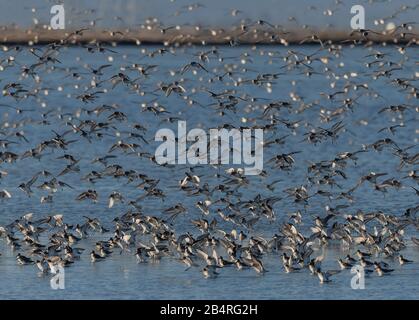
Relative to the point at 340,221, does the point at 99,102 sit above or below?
above

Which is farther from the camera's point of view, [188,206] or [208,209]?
[188,206]

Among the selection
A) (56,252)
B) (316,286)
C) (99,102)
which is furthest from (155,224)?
(99,102)

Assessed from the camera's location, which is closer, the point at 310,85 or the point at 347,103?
the point at 347,103

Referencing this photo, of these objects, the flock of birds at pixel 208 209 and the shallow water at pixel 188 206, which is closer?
the shallow water at pixel 188 206

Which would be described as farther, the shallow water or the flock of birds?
the flock of birds

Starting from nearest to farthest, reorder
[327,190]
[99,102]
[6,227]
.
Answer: [6,227]
[327,190]
[99,102]

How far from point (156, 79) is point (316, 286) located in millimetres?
56757

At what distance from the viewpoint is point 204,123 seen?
187 ft

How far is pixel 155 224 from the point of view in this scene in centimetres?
2786

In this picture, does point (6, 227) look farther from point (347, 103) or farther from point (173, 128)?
point (173, 128)
